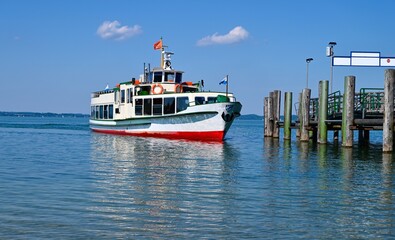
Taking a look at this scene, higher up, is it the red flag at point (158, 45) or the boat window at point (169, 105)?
the red flag at point (158, 45)

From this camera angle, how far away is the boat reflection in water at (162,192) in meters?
10.9

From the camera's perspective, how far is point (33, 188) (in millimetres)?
14844

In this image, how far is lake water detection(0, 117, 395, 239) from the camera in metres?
10.2

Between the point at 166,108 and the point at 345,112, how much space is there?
13817 mm

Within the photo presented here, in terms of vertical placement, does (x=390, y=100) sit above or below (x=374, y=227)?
above

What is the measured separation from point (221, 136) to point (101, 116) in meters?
16.4

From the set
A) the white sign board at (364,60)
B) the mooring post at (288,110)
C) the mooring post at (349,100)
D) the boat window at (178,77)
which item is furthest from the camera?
the boat window at (178,77)

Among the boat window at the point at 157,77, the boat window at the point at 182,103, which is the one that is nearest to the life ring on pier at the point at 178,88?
the boat window at the point at 157,77

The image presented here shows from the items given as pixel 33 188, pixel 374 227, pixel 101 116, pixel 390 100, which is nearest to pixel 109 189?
pixel 33 188

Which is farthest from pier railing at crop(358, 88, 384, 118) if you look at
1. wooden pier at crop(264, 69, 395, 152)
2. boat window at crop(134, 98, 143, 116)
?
boat window at crop(134, 98, 143, 116)

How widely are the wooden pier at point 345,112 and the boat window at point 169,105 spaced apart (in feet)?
23.8

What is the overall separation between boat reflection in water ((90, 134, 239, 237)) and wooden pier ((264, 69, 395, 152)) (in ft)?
22.1

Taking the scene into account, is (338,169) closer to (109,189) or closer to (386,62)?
(109,189)

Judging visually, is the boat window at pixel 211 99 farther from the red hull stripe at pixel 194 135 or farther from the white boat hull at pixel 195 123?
the red hull stripe at pixel 194 135
